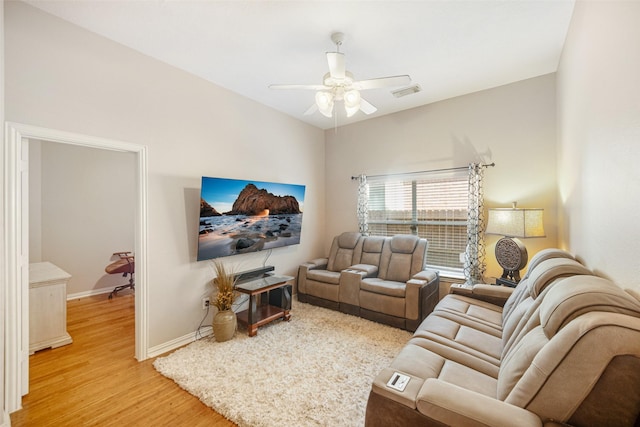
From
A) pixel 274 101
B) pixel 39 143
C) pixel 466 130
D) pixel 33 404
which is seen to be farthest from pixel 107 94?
pixel 466 130

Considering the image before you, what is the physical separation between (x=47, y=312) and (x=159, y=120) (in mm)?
2324

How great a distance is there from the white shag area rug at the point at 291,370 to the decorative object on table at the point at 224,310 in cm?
10

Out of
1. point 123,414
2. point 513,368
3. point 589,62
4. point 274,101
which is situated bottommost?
point 123,414

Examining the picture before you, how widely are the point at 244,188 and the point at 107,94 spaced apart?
1.52 meters

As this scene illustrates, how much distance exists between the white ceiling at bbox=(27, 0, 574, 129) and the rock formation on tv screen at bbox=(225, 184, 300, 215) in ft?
4.30

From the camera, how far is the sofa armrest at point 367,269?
12.2 feet

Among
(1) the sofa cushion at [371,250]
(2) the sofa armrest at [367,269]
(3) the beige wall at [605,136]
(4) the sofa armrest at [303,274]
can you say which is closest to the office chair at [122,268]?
(4) the sofa armrest at [303,274]

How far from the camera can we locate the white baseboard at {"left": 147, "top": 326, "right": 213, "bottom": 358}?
2707mm

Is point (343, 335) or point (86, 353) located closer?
point (86, 353)

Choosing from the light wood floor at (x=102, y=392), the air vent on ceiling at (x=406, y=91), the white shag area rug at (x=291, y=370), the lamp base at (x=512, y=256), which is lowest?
the light wood floor at (x=102, y=392)

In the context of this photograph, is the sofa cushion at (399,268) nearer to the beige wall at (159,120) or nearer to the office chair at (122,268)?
the beige wall at (159,120)

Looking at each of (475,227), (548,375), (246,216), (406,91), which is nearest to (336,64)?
(406,91)

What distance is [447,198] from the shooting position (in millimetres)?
3863

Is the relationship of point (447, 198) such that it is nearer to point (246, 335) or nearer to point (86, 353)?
point (246, 335)
